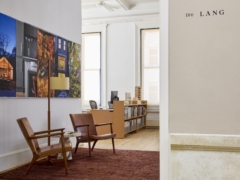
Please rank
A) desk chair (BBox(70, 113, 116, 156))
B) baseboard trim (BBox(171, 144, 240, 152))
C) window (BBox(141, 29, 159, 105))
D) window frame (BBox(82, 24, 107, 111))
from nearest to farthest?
baseboard trim (BBox(171, 144, 240, 152)) < desk chair (BBox(70, 113, 116, 156)) < window (BBox(141, 29, 159, 105)) < window frame (BBox(82, 24, 107, 111))

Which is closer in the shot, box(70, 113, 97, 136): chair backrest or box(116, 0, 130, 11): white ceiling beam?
box(70, 113, 97, 136): chair backrest

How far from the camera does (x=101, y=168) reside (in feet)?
16.6

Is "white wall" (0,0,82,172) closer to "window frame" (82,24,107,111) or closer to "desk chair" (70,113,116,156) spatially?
"desk chair" (70,113,116,156)

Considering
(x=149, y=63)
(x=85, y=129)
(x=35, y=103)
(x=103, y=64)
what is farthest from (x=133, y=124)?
(x=35, y=103)

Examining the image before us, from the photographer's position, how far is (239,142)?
1.38 m

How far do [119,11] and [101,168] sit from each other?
810cm

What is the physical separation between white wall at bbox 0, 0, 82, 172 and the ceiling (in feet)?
11.7

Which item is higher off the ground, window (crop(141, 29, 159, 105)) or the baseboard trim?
window (crop(141, 29, 159, 105))

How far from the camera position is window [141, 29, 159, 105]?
11.9 metres

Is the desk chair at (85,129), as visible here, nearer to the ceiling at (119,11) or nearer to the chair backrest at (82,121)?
the chair backrest at (82,121)

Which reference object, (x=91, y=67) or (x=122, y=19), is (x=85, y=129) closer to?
(x=91, y=67)

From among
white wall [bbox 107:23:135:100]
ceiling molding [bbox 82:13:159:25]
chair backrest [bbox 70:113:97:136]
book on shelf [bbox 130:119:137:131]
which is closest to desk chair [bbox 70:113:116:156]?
chair backrest [bbox 70:113:97:136]

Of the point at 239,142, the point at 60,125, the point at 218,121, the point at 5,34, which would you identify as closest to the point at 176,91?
the point at 218,121

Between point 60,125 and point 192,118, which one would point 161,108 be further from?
point 60,125
